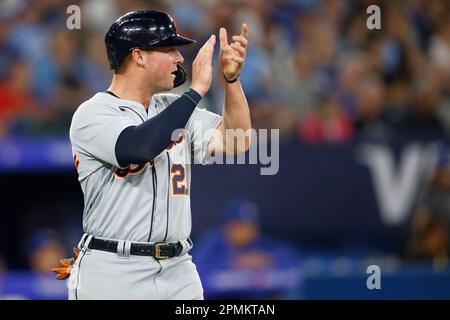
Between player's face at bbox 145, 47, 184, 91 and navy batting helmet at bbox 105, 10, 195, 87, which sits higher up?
navy batting helmet at bbox 105, 10, 195, 87

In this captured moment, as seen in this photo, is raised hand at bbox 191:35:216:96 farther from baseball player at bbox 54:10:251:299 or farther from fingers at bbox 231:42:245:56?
fingers at bbox 231:42:245:56

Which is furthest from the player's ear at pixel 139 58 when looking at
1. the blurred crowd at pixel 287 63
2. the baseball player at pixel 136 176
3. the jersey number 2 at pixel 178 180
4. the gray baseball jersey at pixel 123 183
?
the blurred crowd at pixel 287 63

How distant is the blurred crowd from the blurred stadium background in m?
0.02

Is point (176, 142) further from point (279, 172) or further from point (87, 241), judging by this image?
point (279, 172)

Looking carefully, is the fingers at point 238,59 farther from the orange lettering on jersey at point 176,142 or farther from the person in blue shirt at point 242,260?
the person in blue shirt at point 242,260

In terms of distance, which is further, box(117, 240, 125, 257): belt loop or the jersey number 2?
the jersey number 2

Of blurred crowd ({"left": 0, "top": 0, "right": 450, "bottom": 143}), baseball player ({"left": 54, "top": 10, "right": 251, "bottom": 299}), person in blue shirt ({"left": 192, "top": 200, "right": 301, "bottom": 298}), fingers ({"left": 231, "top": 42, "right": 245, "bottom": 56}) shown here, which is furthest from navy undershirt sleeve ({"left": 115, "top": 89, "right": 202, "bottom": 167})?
blurred crowd ({"left": 0, "top": 0, "right": 450, "bottom": 143})

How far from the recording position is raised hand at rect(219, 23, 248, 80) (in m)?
3.81

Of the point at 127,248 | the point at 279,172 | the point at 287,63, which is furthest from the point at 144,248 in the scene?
the point at 287,63

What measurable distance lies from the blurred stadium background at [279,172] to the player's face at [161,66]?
3.17 metres

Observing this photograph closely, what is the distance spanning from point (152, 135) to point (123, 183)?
1.10 feet

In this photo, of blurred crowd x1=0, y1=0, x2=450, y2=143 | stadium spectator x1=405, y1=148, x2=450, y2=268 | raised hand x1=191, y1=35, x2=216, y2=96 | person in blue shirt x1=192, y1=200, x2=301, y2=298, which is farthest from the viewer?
blurred crowd x1=0, y1=0, x2=450, y2=143

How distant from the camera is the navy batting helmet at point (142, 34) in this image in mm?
3797

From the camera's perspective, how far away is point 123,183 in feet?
12.2
